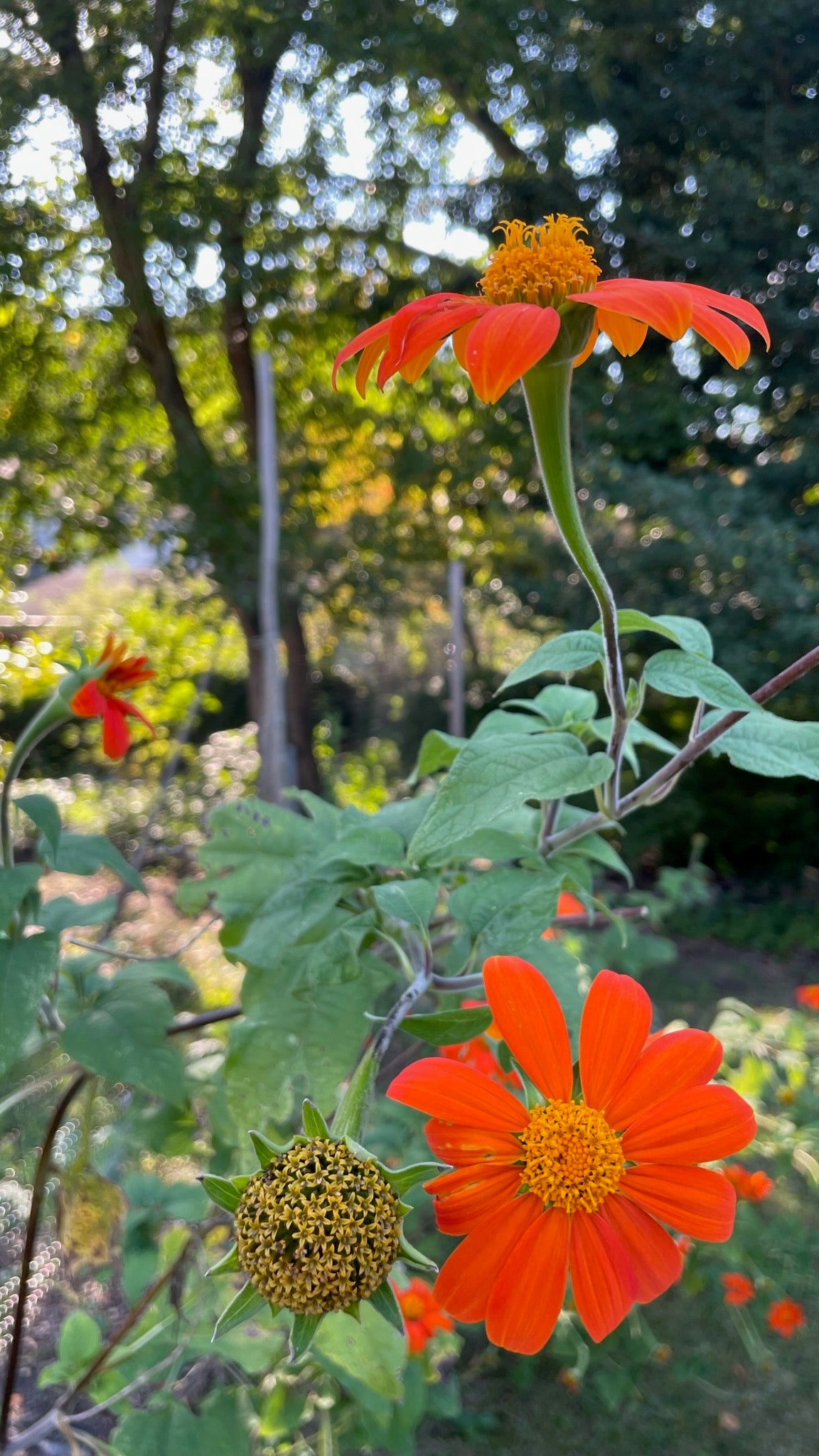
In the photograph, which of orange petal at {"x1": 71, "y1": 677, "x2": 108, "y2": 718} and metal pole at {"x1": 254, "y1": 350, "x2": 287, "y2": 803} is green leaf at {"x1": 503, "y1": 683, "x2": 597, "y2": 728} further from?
metal pole at {"x1": 254, "y1": 350, "x2": 287, "y2": 803}

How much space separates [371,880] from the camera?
459mm

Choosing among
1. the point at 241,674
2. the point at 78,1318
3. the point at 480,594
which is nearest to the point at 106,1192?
the point at 78,1318

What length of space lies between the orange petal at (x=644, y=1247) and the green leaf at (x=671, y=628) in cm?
20

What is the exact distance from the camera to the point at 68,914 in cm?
60

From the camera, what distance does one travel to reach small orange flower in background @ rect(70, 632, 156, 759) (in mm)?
625

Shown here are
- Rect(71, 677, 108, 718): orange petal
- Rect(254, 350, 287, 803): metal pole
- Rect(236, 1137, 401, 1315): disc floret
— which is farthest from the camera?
Rect(254, 350, 287, 803): metal pole

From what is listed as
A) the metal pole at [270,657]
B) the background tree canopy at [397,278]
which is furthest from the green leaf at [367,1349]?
the background tree canopy at [397,278]

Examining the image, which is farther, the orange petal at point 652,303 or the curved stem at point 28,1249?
the curved stem at point 28,1249

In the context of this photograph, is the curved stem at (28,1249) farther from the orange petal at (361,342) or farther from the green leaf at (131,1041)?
the orange petal at (361,342)

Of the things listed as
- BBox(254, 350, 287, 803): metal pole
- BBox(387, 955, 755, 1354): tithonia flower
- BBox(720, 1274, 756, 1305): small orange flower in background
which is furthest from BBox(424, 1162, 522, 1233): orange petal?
BBox(254, 350, 287, 803): metal pole

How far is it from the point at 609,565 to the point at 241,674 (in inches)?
82.1

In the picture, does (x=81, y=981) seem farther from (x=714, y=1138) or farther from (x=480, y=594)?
(x=480, y=594)

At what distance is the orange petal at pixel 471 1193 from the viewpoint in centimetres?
29

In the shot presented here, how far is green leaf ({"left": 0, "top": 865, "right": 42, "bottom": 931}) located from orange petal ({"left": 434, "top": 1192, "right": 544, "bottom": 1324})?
284 mm
